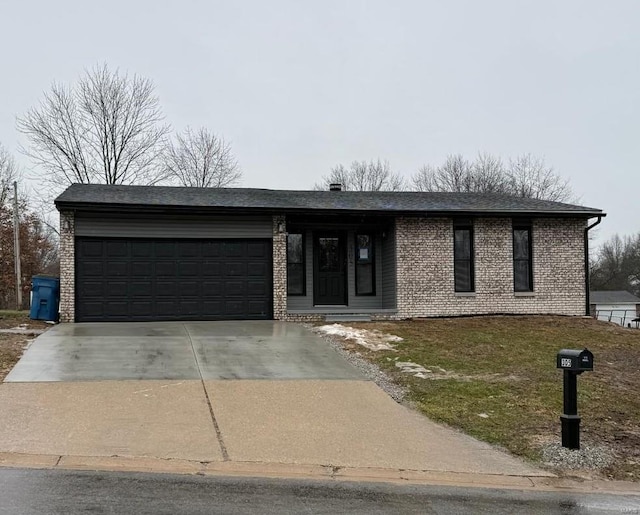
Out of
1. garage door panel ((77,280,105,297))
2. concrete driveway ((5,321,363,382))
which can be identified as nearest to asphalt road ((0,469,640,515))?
concrete driveway ((5,321,363,382))

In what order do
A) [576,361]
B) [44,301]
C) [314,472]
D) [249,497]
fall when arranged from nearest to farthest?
[249,497], [314,472], [576,361], [44,301]

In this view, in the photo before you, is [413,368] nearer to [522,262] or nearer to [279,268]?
[279,268]

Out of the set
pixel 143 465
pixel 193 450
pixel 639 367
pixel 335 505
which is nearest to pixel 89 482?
pixel 143 465

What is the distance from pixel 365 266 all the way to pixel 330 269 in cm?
112

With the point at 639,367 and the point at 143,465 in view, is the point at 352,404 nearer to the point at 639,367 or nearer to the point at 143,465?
the point at 143,465

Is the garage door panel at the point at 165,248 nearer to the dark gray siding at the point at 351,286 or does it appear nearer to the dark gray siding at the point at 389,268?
the dark gray siding at the point at 351,286

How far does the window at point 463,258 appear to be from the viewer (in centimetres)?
1733

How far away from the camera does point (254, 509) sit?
15.2 ft

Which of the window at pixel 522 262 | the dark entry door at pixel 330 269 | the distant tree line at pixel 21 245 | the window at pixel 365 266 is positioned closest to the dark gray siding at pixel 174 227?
the dark entry door at pixel 330 269

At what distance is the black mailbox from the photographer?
20.7 feet

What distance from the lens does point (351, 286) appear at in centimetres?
1822

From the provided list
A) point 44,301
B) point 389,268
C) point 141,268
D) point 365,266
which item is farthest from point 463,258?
point 44,301

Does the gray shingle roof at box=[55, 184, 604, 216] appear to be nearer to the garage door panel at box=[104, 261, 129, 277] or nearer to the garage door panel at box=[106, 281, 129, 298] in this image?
the garage door panel at box=[104, 261, 129, 277]

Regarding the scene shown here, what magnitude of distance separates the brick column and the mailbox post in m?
10.4
